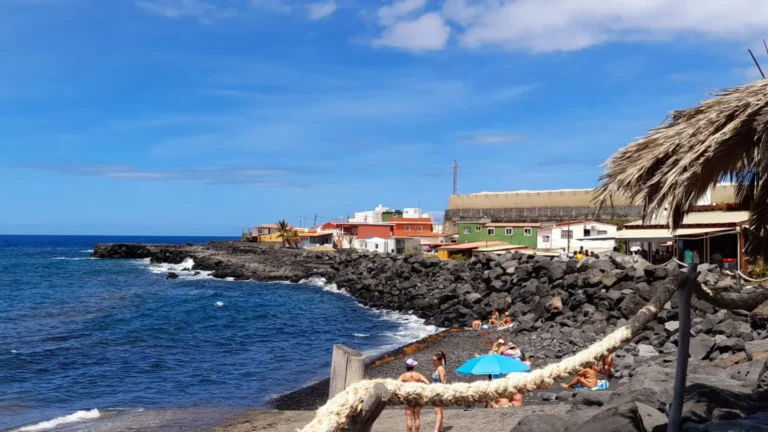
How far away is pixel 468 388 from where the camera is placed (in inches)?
168

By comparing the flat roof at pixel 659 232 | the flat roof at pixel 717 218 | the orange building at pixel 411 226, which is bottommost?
the flat roof at pixel 659 232

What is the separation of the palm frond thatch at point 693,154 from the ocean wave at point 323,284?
127 feet

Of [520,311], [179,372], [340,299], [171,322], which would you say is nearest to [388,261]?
[340,299]

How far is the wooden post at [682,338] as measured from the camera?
5211 mm

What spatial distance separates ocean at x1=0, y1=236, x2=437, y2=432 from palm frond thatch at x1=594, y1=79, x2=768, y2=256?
13165mm

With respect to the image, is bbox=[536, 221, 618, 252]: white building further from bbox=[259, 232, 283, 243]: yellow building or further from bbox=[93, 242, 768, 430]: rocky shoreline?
bbox=[259, 232, 283, 243]: yellow building

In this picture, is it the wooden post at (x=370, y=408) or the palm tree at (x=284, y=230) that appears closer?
the wooden post at (x=370, y=408)

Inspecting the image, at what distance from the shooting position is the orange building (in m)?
74.1

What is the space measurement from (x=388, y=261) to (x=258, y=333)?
20765 mm

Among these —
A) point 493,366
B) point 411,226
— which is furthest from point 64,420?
point 411,226

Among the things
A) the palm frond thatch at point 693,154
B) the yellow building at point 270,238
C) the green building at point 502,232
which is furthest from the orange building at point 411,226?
the palm frond thatch at point 693,154

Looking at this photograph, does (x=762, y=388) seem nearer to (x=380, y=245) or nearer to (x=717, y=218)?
(x=717, y=218)

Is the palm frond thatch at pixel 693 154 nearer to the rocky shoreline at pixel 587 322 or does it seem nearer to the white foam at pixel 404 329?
the rocky shoreline at pixel 587 322

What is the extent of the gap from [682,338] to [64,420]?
15.5 meters
